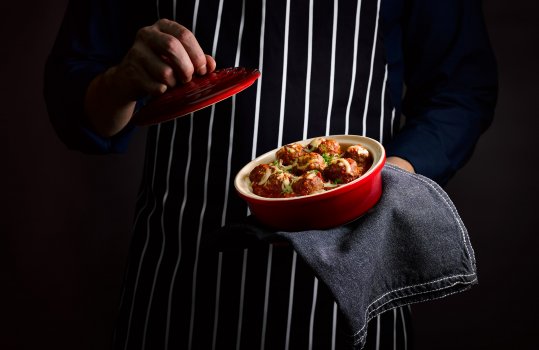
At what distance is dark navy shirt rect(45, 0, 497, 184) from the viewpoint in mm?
912

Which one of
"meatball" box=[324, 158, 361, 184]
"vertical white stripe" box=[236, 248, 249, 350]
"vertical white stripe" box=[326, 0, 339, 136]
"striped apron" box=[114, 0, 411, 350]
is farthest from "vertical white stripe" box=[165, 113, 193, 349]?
"meatball" box=[324, 158, 361, 184]

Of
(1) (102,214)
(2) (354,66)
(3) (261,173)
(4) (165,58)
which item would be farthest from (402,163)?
(1) (102,214)

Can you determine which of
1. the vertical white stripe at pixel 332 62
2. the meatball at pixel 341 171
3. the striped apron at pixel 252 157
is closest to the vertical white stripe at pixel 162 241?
the striped apron at pixel 252 157

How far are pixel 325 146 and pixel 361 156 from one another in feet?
0.16

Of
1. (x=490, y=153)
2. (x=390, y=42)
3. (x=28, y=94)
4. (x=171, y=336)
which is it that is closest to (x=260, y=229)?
(x=171, y=336)

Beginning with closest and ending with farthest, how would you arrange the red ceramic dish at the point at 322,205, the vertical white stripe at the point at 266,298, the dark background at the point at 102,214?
the red ceramic dish at the point at 322,205, the vertical white stripe at the point at 266,298, the dark background at the point at 102,214

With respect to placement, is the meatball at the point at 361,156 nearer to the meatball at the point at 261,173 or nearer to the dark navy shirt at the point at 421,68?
the meatball at the point at 261,173

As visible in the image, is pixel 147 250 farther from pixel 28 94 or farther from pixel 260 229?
pixel 28 94

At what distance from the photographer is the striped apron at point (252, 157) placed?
33.1 inches

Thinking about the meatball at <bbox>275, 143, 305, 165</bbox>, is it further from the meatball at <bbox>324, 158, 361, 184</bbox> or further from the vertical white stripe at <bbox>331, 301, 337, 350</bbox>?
the vertical white stripe at <bbox>331, 301, 337, 350</bbox>

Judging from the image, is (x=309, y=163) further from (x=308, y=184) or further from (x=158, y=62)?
(x=158, y=62)

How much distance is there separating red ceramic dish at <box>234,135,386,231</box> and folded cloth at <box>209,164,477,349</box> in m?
0.01

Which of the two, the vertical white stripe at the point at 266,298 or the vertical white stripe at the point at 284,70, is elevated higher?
the vertical white stripe at the point at 284,70

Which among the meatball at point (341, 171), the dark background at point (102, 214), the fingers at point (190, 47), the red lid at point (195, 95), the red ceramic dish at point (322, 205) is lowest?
the dark background at point (102, 214)
